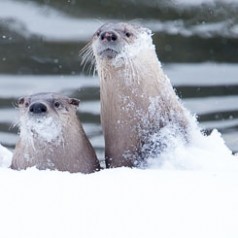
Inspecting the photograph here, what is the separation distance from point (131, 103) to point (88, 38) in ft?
7.15

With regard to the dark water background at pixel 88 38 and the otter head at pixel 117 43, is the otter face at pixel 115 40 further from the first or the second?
the dark water background at pixel 88 38

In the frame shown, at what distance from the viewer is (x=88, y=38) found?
641 cm

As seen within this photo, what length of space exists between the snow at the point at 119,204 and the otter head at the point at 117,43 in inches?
34.2

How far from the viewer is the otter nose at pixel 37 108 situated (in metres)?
4.12

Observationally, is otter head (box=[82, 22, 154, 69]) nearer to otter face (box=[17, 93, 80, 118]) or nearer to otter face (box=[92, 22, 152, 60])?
otter face (box=[92, 22, 152, 60])

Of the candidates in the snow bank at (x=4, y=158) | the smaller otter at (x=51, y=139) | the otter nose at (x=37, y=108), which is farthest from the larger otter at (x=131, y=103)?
the snow bank at (x=4, y=158)

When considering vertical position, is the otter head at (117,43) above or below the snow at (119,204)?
above

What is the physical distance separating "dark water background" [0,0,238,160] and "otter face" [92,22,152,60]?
180 centimetres

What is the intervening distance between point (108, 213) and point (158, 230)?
19cm

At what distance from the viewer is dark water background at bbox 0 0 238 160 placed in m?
6.25

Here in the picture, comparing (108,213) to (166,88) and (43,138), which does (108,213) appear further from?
(166,88)

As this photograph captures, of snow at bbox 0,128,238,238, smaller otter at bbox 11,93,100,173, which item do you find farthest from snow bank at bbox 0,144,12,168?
snow at bbox 0,128,238,238

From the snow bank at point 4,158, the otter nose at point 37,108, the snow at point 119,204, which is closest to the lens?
the snow at point 119,204

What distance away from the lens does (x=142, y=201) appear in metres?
3.02
